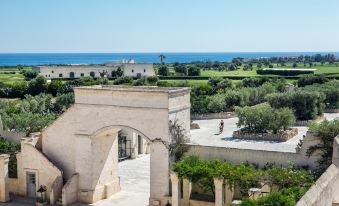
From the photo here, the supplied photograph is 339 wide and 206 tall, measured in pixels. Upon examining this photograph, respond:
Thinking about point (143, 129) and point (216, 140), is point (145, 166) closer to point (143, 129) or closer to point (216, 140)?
point (216, 140)

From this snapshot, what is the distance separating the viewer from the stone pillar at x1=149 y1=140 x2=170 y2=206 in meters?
22.5

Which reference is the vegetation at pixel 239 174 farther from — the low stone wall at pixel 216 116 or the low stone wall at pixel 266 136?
the low stone wall at pixel 216 116

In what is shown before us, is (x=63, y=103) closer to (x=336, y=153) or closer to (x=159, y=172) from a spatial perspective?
(x=159, y=172)

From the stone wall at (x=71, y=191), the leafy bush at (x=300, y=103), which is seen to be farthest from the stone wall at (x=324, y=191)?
the leafy bush at (x=300, y=103)

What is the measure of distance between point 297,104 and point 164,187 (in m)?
19.7

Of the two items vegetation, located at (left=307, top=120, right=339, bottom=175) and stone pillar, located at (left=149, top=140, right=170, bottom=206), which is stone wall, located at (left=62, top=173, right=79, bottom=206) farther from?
vegetation, located at (left=307, top=120, right=339, bottom=175)

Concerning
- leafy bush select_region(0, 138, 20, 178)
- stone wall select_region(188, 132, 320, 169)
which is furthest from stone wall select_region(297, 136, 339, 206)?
leafy bush select_region(0, 138, 20, 178)

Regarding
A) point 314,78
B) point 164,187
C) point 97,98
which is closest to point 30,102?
point 97,98

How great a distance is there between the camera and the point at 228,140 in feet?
91.6

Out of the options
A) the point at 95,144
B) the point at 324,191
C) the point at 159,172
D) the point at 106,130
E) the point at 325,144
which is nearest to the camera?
the point at 324,191

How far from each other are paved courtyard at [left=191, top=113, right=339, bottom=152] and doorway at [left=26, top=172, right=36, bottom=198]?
338 inches

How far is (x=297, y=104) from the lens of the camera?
127 feet

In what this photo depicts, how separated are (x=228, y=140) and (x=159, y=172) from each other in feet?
21.7

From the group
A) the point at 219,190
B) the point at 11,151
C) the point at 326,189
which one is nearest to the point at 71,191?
the point at 11,151
